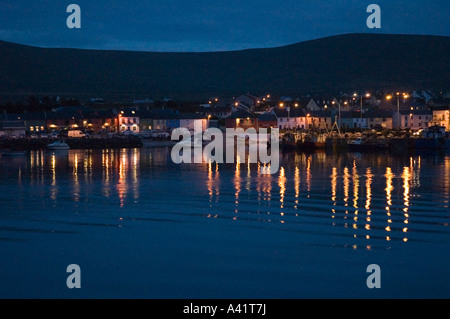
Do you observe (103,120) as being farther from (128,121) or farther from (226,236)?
(226,236)

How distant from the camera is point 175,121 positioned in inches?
2817

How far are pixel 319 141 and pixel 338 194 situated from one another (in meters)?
29.0

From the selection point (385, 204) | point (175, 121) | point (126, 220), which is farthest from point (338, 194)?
point (175, 121)

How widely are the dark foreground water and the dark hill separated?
286 ft

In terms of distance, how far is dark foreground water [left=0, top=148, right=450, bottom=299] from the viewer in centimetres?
1108

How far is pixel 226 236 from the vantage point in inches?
576

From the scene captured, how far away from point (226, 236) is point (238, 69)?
391 ft

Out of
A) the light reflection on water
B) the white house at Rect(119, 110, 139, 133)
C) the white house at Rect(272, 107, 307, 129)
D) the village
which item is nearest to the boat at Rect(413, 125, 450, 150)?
the light reflection on water

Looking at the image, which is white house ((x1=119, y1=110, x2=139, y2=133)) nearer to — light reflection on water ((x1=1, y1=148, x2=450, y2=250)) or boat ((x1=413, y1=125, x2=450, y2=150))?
light reflection on water ((x1=1, y1=148, x2=450, y2=250))

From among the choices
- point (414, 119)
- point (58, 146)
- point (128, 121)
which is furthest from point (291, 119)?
point (58, 146)

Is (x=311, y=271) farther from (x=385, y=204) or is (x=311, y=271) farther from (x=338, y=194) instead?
(x=338, y=194)

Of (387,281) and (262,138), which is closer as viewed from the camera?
(387,281)

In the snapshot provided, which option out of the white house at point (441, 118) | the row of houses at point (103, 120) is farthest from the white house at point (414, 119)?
the row of houses at point (103, 120)
